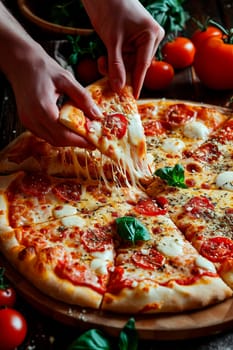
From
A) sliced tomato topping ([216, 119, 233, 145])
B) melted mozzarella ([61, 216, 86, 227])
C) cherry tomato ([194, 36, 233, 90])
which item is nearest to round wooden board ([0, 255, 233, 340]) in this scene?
melted mozzarella ([61, 216, 86, 227])

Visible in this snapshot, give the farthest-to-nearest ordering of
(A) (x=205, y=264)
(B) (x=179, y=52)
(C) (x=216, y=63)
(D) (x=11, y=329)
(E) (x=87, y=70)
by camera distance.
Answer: (B) (x=179, y=52) < (E) (x=87, y=70) < (C) (x=216, y=63) < (A) (x=205, y=264) < (D) (x=11, y=329)

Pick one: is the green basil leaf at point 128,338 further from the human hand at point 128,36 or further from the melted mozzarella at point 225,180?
the human hand at point 128,36

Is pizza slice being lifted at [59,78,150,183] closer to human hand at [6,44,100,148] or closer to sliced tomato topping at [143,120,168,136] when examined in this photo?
human hand at [6,44,100,148]

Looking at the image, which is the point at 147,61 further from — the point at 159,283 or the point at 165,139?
the point at 159,283

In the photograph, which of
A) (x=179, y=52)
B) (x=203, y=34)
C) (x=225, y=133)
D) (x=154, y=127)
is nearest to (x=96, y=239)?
(x=154, y=127)

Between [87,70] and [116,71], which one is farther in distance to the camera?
[87,70]

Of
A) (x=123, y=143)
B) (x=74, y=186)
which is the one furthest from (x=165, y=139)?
(x=74, y=186)

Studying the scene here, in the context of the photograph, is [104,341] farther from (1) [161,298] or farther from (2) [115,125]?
(2) [115,125]
